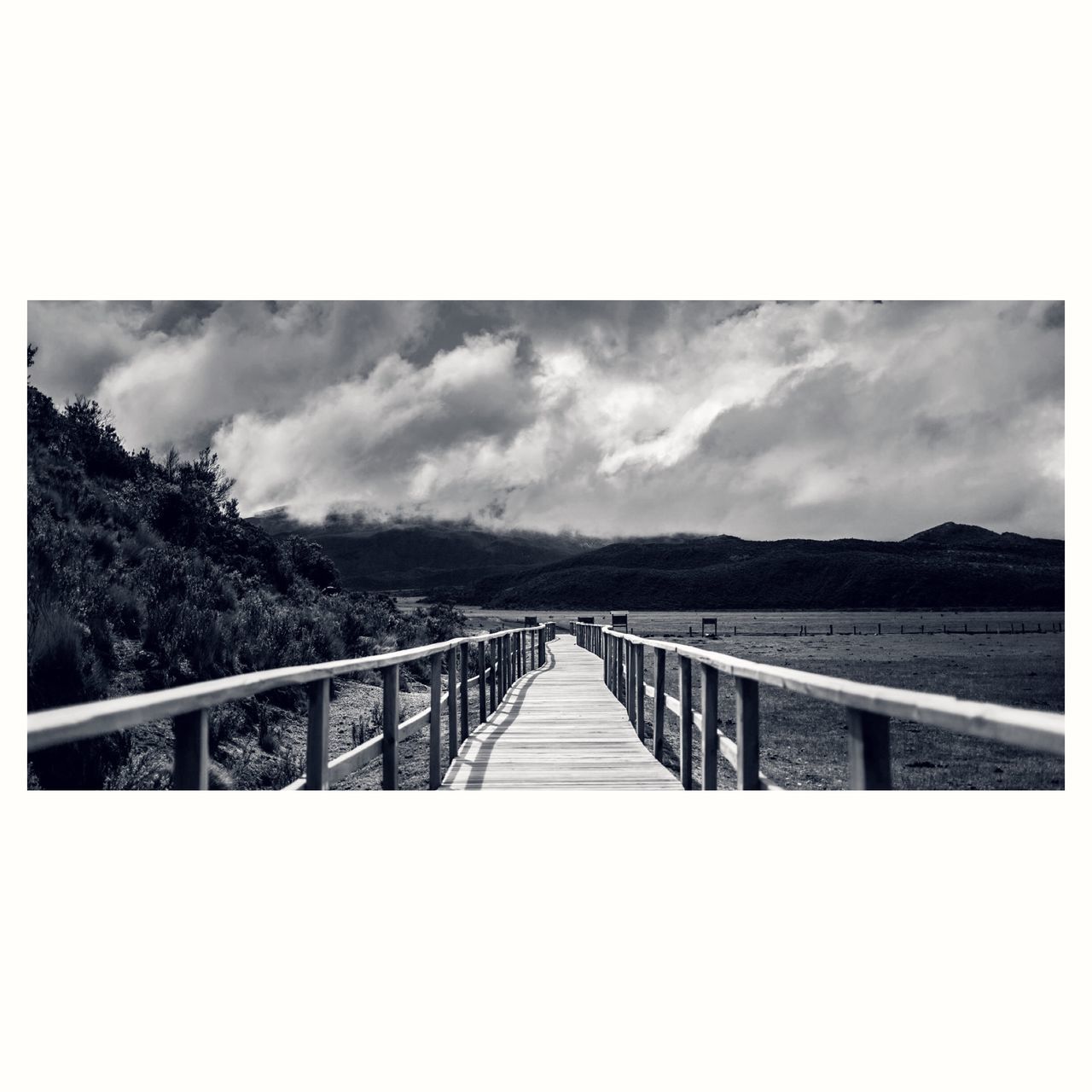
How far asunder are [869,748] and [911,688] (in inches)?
703

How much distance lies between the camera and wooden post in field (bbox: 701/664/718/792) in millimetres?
4250

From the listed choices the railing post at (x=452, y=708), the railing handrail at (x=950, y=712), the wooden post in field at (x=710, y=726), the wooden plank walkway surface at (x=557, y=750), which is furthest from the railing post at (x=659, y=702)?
the railing handrail at (x=950, y=712)

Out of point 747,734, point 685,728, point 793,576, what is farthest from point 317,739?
point 793,576

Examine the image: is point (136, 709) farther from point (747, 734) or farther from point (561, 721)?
point (561, 721)

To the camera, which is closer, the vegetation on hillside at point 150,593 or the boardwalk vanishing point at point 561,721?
the boardwalk vanishing point at point 561,721

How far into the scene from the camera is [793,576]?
333ft

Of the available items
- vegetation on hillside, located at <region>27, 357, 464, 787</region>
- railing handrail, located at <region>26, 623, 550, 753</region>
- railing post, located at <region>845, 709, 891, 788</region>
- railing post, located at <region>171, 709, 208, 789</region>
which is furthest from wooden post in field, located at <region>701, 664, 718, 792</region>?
vegetation on hillside, located at <region>27, 357, 464, 787</region>

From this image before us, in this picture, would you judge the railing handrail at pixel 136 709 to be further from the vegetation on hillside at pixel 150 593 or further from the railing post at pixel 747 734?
the vegetation on hillside at pixel 150 593

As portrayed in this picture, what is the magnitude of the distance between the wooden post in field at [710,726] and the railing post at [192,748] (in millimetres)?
2499

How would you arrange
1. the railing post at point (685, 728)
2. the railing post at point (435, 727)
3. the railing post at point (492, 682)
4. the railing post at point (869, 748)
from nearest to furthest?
1. the railing post at point (869, 748)
2. the railing post at point (685, 728)
3. the railing post at point (435, 727)
4. the railing post at point (492, 682)

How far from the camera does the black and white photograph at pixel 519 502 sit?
514cm
